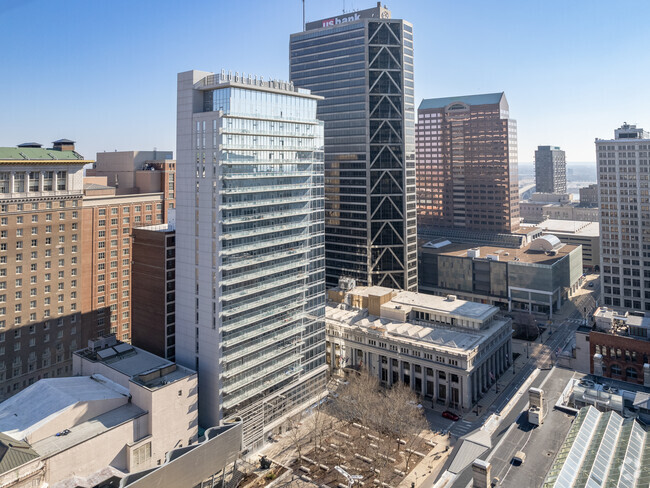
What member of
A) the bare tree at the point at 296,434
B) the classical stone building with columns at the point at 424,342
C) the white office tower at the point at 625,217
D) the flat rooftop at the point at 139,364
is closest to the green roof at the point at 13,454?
the flat rooftop at the point at 139,364

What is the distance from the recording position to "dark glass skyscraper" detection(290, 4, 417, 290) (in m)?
165

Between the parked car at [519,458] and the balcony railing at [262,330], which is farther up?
the balcony railing at [262,330]

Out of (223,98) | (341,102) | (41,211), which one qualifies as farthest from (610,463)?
(341,102)

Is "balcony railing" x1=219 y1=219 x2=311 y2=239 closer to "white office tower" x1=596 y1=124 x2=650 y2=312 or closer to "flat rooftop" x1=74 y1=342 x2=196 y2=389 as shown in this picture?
"flat rooftop" x1=74 y1=342 x2=196 y2=389

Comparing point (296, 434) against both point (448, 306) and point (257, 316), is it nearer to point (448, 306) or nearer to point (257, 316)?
point (257, 316)

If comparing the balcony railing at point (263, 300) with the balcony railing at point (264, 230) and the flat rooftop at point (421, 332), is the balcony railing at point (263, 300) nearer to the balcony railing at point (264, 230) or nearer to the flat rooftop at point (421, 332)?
the balcony railing at point (264, 230)

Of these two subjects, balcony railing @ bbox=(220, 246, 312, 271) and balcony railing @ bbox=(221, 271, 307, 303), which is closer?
balcony railing @ bbox=(221, 271, 307, 303)

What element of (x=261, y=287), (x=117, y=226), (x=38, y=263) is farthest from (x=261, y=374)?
(x=117, y=226)

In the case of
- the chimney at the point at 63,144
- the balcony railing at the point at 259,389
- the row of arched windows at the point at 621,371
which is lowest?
the row of arched windows at the point at 621,371

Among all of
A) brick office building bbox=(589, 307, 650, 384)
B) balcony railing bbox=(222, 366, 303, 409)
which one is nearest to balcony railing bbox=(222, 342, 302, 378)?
balcony railing bbox=(222, 366, 303, 409)

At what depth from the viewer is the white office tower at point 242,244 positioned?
3319 inches

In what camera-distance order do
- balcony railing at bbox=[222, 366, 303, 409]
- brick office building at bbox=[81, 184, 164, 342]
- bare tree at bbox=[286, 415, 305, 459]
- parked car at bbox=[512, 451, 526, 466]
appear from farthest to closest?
brick office building at bbox=[81, 184, 164, 342] → bare tree at bbox=[286, 415, 305, 459] → balcony railing at bbox=[222, 366, 303, 409] → parked car at bbox=[512, 451, 526, 466]

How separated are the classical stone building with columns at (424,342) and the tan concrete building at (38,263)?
68930 millimetres

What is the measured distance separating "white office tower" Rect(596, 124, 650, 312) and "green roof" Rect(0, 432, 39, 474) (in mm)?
172468
